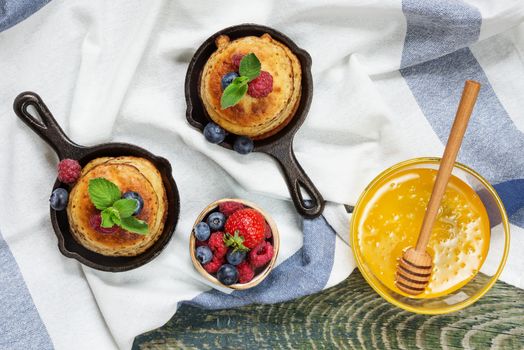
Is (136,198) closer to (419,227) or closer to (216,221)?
(216,221)

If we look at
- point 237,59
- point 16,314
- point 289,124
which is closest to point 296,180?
point 289,124

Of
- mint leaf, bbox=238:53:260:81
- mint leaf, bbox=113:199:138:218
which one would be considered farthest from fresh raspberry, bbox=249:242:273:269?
mint leaf, bbox=238:53:260:81

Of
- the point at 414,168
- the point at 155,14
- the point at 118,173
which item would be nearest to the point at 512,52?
the point at 414,168

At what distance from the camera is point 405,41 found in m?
1.89

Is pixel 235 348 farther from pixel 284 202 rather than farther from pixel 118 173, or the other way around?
pixel 118 173

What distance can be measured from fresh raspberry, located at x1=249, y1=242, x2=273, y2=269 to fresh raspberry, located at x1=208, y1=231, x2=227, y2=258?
74mm

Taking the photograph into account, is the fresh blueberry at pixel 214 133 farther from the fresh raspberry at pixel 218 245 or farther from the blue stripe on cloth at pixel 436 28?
the blue stripe on cloth at pixel 436 28

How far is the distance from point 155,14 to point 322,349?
3.51 feet

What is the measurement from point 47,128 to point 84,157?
0.12 m

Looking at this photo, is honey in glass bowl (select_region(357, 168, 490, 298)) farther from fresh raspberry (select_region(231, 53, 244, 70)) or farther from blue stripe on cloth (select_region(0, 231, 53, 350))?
blue stripe on cloth (select_region(0, 231, 53, 350))

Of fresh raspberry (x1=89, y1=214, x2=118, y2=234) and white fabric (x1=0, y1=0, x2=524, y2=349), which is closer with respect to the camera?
fresh raspberry (x1=89, y1=214, x2=118, y2=234)

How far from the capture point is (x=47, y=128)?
1804 mm

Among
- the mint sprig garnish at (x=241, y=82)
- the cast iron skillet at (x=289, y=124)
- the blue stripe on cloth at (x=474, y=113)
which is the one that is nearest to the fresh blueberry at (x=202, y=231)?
the cast iron skillet at (x=289, y=124)

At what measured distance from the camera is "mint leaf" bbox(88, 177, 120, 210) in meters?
1.67
